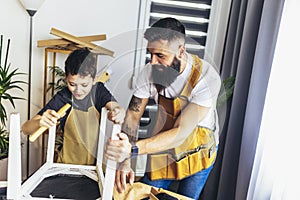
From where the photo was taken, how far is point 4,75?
1805 millimetres

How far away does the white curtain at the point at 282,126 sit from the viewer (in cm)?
137

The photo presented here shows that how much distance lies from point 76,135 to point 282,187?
3.10 feet

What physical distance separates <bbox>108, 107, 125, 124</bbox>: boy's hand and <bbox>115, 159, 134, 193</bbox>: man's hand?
0.51ft

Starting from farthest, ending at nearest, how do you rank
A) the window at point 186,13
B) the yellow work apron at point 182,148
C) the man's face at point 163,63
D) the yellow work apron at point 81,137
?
the window at point 186,13
the yellow work apron at point 81,137
the yellow work apron at point 182,148
the man's face at point 163,63

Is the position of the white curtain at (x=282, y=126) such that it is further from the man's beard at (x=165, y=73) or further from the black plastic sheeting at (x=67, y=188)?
the black plastic sheeting at (x=67, y=188)

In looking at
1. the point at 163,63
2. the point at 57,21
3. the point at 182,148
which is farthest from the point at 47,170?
the point at 57,21

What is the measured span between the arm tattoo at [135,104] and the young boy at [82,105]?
41 millimetres

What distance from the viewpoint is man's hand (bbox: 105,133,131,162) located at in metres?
1.20

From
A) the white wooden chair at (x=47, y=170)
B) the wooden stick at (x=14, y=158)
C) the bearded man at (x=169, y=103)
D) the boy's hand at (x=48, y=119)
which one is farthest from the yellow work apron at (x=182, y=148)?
the wooden stick at (x=14, y=158)

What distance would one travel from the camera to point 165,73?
1273mm

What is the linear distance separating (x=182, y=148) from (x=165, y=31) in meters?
0.49

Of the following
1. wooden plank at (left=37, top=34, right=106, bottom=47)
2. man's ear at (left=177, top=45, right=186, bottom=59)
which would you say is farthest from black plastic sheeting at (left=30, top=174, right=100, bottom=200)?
wooden plank at (left=37, top=34, right=106, bottom=47)

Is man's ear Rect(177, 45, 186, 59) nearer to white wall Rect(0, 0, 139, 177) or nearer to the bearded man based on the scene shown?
the bearded man

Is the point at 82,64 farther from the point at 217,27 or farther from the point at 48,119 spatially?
the point at 217,27
